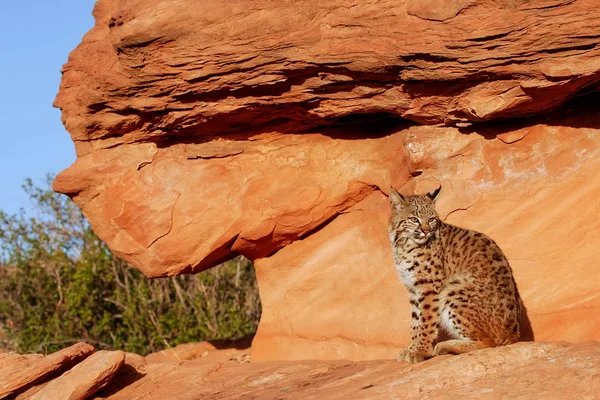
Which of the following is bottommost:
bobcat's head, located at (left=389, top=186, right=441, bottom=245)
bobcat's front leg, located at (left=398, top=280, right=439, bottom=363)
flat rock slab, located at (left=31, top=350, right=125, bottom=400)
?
bobcat's front leg, located at (left=398, top=280, right=439, bottom=363)

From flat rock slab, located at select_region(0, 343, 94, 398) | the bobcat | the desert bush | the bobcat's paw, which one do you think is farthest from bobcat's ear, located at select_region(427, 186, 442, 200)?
the desert bush

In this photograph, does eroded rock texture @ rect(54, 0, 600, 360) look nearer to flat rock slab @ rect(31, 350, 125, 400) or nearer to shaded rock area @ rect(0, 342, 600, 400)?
shaded rock area @ rect(0, 342, 600, 400)

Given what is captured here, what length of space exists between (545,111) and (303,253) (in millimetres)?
3272

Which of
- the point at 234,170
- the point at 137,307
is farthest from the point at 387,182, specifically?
the point at 137,307

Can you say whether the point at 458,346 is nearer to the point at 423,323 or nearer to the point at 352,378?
the point at 423,323

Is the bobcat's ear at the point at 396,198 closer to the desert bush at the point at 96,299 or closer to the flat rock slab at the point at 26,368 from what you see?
the flat rock slab at the point at 26,368

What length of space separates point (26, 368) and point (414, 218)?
4.35m

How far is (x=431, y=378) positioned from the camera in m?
6.31

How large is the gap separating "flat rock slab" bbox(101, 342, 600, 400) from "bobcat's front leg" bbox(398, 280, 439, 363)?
8.3 inches

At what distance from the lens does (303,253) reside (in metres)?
9.90

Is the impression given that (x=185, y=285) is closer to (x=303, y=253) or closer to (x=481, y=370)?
(x=303, y=253)

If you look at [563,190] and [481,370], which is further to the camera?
[563,190]

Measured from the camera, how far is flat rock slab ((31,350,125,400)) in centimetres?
808

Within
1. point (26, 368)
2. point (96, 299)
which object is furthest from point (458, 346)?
point (96, 299)
